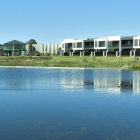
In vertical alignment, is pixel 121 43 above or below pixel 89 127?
above

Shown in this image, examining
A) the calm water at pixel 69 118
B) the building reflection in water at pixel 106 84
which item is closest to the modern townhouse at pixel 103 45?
the building reflection in water at pixel 106 84

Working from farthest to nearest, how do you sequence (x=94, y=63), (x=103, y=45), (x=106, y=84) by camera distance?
1. (x=103, y=45)
2. (x=94, y=63)
3. (x=106, y=84)

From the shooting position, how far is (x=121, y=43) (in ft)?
363

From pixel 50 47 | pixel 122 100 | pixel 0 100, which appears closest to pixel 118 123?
pixel 122 100

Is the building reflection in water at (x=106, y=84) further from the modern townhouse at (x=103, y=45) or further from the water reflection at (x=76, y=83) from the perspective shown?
the modern townhouse at (x=103, y=45)

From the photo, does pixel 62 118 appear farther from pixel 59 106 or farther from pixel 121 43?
pixel 121 43

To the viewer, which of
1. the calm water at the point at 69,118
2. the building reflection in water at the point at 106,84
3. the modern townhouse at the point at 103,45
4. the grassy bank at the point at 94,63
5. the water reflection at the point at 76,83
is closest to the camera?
the calm water at the point at 69,118

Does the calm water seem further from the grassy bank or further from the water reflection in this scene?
the grassy bank

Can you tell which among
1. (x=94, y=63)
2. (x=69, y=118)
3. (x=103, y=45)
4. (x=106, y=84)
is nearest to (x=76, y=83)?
(x=106, y=84)

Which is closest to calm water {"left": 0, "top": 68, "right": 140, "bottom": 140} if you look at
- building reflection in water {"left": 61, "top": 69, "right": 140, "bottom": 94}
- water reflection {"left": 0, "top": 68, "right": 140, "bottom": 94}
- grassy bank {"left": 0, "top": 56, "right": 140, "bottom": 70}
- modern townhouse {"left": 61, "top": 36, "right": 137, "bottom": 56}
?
building reflection in water {"left": 61, "top": 69, "right": 140, "bottom": 94}

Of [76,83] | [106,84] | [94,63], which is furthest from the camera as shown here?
[94,63]

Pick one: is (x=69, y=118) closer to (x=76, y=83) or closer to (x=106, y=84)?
(x=106, y=84)

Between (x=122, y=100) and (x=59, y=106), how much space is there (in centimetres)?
564

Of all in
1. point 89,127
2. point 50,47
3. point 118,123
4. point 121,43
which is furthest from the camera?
point 50,47
